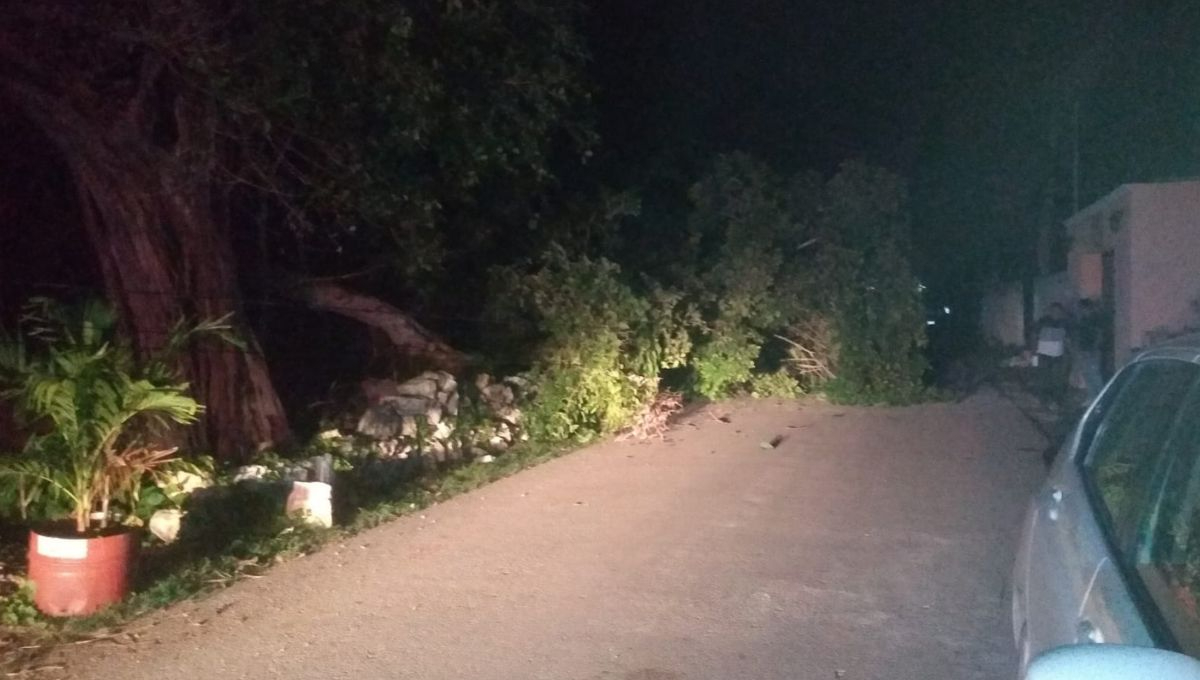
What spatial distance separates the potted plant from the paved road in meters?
0.50

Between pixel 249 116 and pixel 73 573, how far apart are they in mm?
4521

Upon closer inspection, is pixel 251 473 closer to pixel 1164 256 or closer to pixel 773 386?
pixel 773 386

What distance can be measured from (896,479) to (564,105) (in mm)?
4551

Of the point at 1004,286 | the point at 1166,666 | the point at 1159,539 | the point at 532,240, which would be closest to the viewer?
the point at 1166,666

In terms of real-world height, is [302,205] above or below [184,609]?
above

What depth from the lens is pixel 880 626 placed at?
7.09 metres

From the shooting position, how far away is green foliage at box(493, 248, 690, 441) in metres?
14.6

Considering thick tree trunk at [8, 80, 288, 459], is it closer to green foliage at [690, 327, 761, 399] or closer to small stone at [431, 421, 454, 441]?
small stone at [431, 421, 454, 441]

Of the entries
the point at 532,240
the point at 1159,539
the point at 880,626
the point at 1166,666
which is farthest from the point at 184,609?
the point at 532,240

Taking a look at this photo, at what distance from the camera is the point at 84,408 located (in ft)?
25.6

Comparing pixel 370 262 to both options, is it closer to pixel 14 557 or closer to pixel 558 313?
pixel 558 313

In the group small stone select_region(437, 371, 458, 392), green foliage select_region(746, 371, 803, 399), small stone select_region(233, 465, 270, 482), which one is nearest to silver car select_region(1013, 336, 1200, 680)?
small stone select_region(233, 465, 270, 482)

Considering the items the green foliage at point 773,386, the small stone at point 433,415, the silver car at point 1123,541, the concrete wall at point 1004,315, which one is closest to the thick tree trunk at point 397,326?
the small stone at point 433,415

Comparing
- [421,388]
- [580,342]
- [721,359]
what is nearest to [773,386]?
[721,359]
